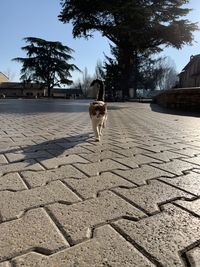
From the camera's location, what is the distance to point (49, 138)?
5.04 metres

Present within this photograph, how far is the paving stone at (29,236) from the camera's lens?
4.75ft

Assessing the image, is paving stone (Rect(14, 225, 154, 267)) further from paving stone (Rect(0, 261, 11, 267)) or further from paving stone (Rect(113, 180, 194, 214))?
paving stone (Rect(113, 180, 194, 214))

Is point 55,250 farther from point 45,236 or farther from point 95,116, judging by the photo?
point 95,116

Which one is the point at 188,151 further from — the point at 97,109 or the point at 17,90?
the point at 17,90

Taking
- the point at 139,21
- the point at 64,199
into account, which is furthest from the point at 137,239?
the point at 139,21

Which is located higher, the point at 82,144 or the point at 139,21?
the point at 139,21

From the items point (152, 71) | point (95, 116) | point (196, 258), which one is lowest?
point (196, 258)

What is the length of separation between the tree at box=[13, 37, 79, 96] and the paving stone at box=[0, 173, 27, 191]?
52679mm

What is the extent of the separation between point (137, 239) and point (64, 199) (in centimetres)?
76

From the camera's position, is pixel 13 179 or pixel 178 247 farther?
pixel 13 179

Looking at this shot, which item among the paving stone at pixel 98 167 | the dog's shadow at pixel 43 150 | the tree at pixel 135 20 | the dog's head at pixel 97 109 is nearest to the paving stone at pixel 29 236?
the paving stone at pixel 98 167

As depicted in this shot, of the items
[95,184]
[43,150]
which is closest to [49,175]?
[95,184]

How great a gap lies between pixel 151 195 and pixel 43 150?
2156mm

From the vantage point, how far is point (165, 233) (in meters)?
1.64
